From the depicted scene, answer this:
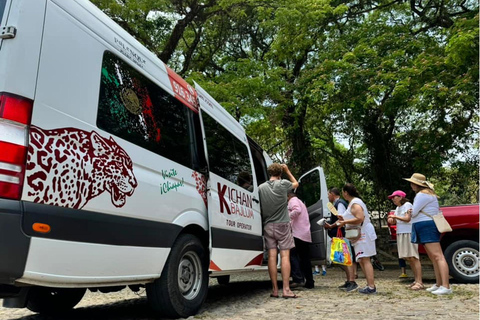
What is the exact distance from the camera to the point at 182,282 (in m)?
3.90

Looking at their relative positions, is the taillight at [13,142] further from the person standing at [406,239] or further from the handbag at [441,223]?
the person standing at [406,239]

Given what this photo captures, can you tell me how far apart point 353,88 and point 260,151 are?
17.2 ft

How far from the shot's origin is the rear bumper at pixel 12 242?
88.2 inches

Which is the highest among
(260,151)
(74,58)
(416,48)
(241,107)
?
(416,48)

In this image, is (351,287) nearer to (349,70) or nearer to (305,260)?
(305,260)

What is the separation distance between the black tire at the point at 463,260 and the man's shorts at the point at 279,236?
3536 millimetres

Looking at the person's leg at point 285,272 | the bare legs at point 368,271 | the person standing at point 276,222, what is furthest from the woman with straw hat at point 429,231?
the person's leg at point 285,272

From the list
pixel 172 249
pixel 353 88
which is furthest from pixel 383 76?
pixel 172 249

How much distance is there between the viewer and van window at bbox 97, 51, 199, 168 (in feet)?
10.2

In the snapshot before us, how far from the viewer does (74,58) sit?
9.21ft

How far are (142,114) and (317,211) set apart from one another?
154 inches

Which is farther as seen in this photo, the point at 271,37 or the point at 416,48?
the point at 271,37

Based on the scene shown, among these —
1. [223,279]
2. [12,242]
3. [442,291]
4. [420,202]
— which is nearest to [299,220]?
[420,202]

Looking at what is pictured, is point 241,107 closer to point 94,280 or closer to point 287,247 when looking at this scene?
point 287,247
